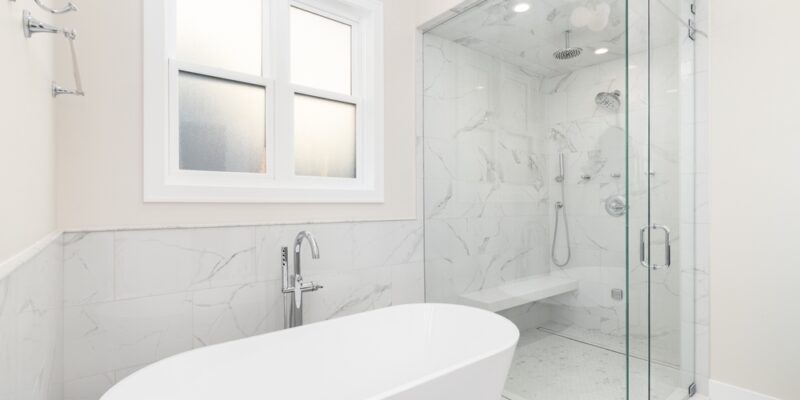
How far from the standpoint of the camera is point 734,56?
2223 millimetres

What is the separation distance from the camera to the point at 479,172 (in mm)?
2361

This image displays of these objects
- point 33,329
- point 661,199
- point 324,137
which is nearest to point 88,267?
point 33,329

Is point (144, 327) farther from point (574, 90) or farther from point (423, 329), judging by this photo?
point (574, 90)

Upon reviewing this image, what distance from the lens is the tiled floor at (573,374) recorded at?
1854 millimetres

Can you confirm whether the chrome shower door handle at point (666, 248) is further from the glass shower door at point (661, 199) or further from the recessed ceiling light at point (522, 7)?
the recessed ceiling light at point (522, 7)

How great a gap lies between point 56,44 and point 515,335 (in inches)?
84.9

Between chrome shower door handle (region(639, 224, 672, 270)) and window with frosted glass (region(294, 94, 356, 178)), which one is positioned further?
window with frosted glass (region(294, 94, 356, 178))

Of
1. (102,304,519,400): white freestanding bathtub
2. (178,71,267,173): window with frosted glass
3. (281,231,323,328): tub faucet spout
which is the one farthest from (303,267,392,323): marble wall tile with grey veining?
(178,71,267,173): window with frosted glass

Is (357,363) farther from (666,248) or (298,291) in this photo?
(666,248)

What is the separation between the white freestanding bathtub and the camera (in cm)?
131

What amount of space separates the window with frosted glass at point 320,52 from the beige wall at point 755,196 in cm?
225

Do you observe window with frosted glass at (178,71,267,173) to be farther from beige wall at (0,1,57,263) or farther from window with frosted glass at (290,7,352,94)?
beige wall at (0,1,57,263)

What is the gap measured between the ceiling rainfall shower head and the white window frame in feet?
3.40

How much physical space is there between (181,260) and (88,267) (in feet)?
1.05
